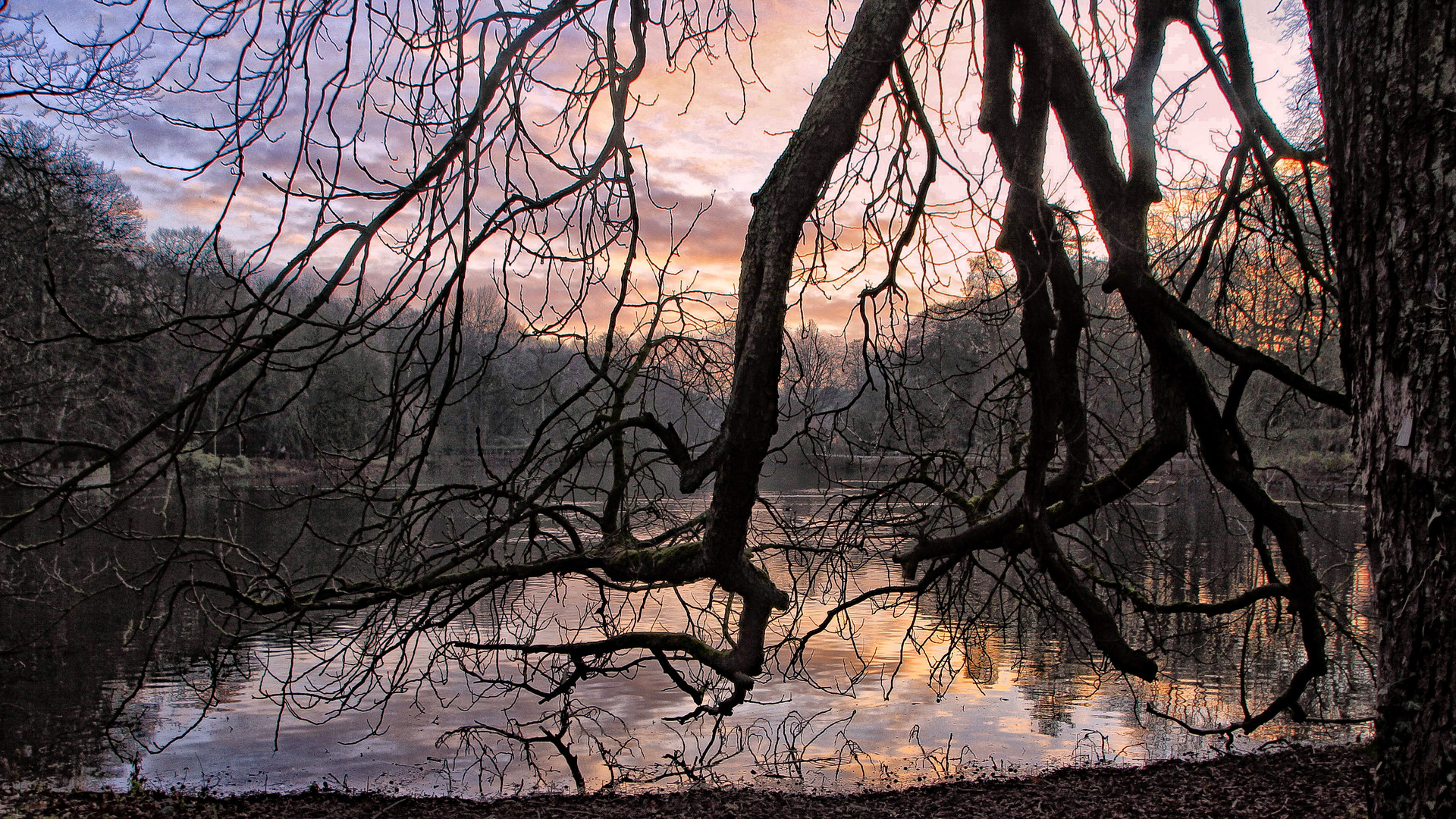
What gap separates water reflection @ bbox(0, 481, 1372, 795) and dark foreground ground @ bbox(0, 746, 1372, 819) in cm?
41

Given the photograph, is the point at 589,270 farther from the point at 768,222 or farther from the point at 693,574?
the point at 693,574

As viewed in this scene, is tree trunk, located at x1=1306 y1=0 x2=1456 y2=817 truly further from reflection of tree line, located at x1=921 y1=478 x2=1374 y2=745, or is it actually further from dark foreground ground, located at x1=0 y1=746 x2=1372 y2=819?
dark foreground ground, located at x1=0 y1=746 x2=1372 y2=819

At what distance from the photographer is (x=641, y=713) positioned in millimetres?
9477

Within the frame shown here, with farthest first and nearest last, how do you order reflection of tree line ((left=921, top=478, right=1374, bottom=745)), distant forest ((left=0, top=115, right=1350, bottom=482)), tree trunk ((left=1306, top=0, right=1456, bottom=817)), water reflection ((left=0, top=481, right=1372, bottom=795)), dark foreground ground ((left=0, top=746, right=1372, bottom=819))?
water reflection ((left=0, top=481, right=1372, bottom=795)) → reflection of tree line ((left=921, top=478, right=1374, bottom=745)) → dark foreground ground ((left=0, top=746, right=1372, bottom=819)) → distant forest ((left=0, top=115, right=1350, bottom=482)) → tree trunk ((left=1306, top=0, right=1456, bottom=817))

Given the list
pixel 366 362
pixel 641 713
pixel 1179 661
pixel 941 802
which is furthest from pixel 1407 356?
pixel 366 362

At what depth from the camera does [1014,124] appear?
4238 millimetres

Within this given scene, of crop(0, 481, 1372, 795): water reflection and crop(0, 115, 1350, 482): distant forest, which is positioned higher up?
crop(0, 115, 1350, 482): distant forest

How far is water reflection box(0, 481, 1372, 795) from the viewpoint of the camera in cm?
757

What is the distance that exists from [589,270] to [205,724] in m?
8.10

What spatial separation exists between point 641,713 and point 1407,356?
8531 mm

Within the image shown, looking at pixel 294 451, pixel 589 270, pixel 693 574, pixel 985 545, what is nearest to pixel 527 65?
pixel 589 270

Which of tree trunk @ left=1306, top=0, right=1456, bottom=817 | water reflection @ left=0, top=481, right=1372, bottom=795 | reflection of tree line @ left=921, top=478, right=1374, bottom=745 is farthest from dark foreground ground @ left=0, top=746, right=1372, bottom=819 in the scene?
tree trunk @ left=1306, top=0, right=1456, bottom=817

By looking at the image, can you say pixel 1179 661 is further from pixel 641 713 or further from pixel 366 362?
pixel 366 362

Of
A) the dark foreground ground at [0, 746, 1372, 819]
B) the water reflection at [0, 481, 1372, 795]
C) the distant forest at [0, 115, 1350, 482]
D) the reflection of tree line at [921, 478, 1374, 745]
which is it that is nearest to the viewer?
the distant forest at [0, 115, 1350, 482]
